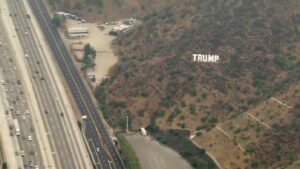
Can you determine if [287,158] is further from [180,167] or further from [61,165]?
[61,165]

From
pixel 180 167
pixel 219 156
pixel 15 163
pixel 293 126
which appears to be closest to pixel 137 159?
pixel 180 167

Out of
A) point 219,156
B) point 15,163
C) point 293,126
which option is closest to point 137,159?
point 219,156

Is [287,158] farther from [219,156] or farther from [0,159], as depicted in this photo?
[0,159]

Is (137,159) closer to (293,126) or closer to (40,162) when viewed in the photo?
(40,162)

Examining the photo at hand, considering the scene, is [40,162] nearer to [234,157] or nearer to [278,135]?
[234,157]

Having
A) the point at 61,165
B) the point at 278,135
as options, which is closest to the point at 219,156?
the point at 278,135

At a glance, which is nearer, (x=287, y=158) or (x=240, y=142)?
(x=287, y=158)
